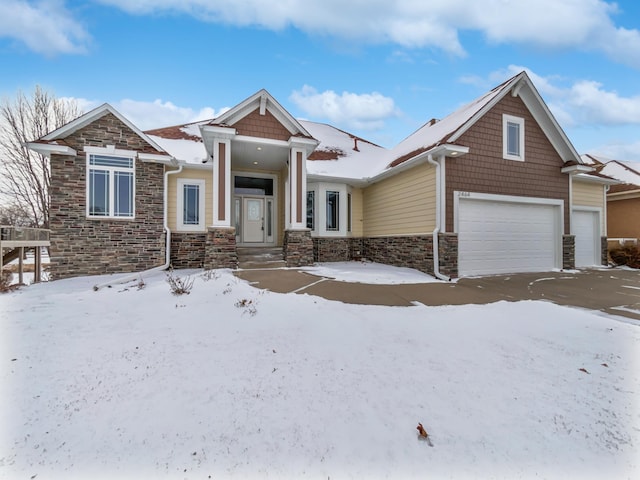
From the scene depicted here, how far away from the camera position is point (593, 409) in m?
2.67

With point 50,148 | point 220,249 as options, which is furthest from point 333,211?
point 50,148

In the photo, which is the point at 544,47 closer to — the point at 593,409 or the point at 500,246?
the point at 500,246

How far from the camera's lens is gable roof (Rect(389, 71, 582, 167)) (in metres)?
9.57

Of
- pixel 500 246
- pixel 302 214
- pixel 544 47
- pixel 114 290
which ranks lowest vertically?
pixel 114 290

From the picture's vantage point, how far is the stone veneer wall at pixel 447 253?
9219 millimetres

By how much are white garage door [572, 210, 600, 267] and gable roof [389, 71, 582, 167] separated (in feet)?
10.3

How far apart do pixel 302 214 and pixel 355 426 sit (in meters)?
8.33

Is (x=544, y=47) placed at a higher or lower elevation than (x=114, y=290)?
higher

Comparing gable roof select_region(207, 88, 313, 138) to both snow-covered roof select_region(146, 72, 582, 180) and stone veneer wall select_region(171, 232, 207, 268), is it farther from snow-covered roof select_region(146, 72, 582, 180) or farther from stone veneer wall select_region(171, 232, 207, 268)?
stone veneer wall select_region(171, 232, 207, 268)

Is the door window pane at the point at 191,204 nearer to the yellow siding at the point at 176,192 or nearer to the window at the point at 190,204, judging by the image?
the window at the point at 190,204

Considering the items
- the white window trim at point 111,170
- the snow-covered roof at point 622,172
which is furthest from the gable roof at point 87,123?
the snow-covered roof at point 622,172

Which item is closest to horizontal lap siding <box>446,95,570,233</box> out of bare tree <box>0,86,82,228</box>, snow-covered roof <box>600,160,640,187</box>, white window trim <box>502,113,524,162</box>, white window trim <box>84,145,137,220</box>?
white window trim <box>502,113,524,162</box>

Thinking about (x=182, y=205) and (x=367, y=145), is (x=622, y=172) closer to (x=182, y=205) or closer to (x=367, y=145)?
(x=367, y=145)

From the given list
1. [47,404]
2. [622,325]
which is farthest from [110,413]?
[622,325]
